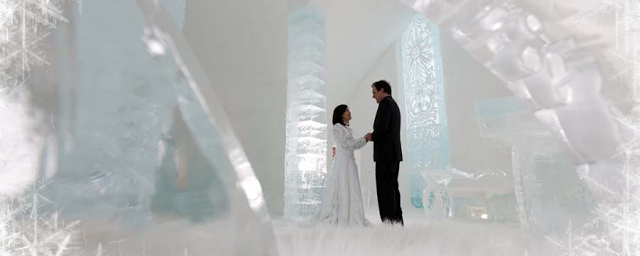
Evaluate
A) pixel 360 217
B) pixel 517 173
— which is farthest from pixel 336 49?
pixel 517 173

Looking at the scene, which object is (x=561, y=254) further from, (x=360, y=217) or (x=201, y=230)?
(x=360, y=217)

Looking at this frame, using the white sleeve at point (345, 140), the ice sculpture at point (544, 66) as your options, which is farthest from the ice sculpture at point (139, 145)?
the white sleeve at point (345, 140)

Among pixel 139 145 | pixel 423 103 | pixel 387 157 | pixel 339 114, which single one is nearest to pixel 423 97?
pixel 423 103

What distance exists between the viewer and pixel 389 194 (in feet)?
6.81

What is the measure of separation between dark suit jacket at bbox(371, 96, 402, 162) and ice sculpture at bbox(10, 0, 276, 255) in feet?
5.13

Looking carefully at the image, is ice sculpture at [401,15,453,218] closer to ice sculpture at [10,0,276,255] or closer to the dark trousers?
the dark trousers

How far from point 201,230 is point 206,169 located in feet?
0.33

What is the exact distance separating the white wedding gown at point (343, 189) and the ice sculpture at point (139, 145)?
Answer: 5.26ft

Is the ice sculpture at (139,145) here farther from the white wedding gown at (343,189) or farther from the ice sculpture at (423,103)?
the ice sculpture at (423,103)

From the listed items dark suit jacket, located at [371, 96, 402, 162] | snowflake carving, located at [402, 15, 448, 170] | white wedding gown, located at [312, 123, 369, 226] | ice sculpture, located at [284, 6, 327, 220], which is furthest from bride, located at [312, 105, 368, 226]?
snowflake carving, located at [402, 15, 448, 170]

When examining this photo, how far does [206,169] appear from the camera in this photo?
0.60 metres

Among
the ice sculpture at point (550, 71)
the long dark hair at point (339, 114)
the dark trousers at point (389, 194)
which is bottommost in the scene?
the dark trousers at point (389, 194)

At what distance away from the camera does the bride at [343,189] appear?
2.19 meters

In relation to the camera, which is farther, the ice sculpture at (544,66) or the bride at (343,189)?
the bride at (343,189)
